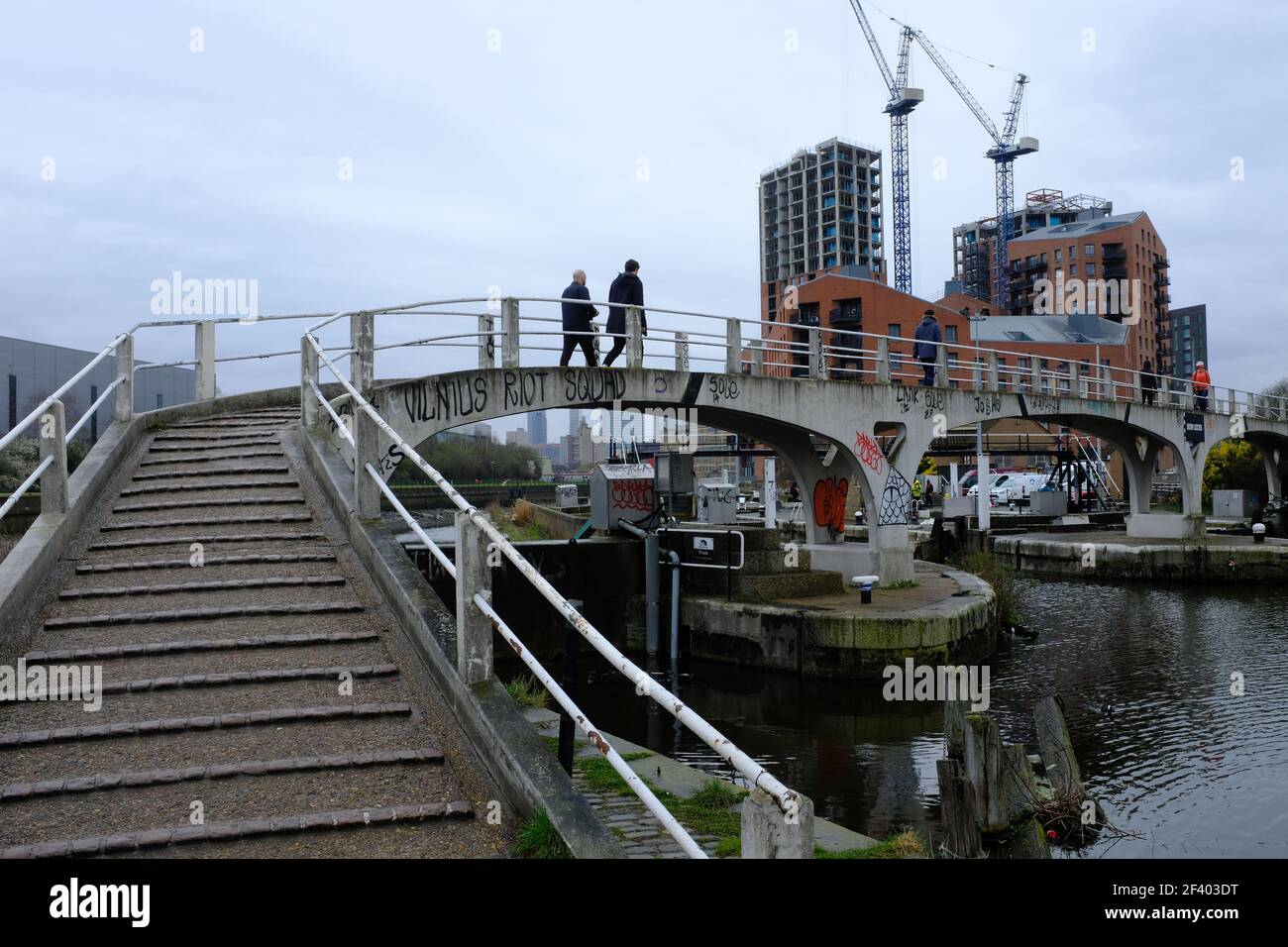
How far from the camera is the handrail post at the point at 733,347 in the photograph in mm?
17719

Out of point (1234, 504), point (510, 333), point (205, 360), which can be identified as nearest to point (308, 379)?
point (205, 360)

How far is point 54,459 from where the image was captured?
A: 23.6 feet

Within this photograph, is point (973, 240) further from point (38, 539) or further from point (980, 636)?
point (38, 539)

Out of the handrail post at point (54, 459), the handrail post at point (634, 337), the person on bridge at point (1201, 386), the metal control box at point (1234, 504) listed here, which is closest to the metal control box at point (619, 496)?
the handrail post at point (634, 337)

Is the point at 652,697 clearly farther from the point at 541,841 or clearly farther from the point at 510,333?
the point at 510,333

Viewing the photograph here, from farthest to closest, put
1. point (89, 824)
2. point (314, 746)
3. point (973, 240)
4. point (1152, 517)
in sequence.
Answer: point (973, 240)
point (1152, 517)
point (314, 746)
point (89, 824)

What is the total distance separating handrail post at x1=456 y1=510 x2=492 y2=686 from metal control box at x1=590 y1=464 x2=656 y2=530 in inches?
558

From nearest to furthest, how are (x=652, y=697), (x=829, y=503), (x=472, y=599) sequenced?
(x=652, y=697) < (x=472, y=599) < (x=829, y=503)

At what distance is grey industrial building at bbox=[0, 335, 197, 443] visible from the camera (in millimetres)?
33312

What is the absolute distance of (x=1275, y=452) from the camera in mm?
46344

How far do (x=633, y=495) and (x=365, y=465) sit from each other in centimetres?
1223

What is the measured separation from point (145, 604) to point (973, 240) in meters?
163
